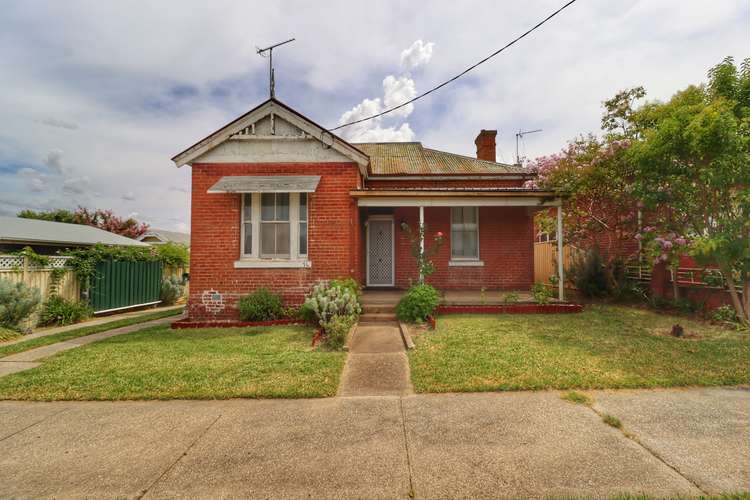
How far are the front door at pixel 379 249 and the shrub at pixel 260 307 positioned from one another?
13.6ft

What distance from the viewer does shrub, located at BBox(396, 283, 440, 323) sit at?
7625mm

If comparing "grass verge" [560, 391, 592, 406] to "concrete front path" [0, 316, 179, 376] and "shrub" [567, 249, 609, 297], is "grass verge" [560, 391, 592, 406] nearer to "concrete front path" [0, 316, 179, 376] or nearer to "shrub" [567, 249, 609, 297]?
"concrete front path" [0, 316, 179, 376]

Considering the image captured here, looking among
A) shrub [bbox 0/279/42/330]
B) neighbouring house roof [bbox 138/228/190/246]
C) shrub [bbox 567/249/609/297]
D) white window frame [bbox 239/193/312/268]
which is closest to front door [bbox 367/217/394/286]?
white window frame [bbox 239/193/312/268]

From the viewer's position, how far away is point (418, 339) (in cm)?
645

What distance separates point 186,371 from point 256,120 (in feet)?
20.7

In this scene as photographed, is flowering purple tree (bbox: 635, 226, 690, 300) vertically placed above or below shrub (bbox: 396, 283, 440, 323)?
above

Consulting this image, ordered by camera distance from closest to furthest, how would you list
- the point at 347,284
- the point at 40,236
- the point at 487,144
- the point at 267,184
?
the point at 347,284 < the point at 267,184 < the point at 40,236 < the point at 487,144

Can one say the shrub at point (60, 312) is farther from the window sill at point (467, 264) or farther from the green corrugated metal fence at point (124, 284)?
the window sill at point (467, 264)

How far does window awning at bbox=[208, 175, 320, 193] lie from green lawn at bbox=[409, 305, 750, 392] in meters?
4.47

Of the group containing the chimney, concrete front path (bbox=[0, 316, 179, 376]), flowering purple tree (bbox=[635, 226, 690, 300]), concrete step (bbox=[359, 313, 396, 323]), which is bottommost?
concrete front path (bbox=[0, 316, 179, 376])

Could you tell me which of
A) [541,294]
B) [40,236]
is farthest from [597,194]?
[40,236]

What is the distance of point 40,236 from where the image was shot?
1260cm

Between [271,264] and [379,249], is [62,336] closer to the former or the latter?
[271,264]

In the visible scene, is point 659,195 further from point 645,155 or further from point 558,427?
point 558,427
